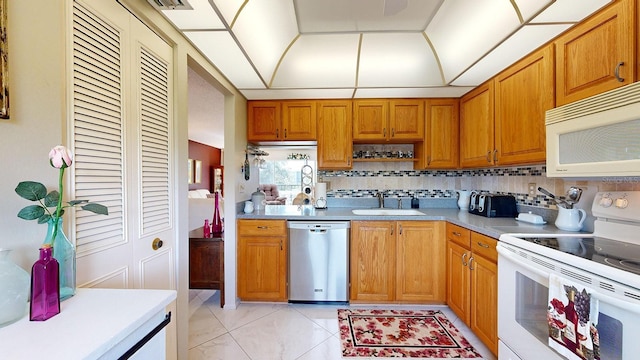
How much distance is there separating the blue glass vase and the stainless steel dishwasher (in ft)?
5.74

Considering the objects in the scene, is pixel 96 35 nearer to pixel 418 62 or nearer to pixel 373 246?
pixel 418 62

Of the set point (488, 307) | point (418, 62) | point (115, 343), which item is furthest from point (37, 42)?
point (488, 307)

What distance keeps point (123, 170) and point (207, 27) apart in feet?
3.22

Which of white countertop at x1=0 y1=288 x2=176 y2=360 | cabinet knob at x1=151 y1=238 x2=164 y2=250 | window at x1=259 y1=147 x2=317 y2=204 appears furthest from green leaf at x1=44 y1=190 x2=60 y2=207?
window at x1=259 y1=147 x2=317 y2=204

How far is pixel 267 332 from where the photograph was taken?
2.12 m

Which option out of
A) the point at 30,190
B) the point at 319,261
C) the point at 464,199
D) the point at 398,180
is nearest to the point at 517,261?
the point at 464,199

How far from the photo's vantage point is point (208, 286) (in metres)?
2.66

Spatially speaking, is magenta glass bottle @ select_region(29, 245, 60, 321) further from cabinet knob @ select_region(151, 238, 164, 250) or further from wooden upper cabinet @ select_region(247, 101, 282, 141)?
wooden upper cabinet @ select_region(247, 101, 282, 141)

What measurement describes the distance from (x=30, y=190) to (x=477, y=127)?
2.95 metres

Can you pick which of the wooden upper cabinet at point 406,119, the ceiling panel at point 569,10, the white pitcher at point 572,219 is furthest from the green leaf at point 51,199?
the white pitcher at point 572,219

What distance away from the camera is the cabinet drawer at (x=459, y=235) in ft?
6.72

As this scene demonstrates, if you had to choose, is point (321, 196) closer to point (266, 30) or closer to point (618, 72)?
point (266, 30)

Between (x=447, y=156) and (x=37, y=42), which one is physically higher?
(x=37, y=42)

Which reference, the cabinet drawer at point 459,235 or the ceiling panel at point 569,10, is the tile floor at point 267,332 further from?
the ceiling panel at point 569,10
